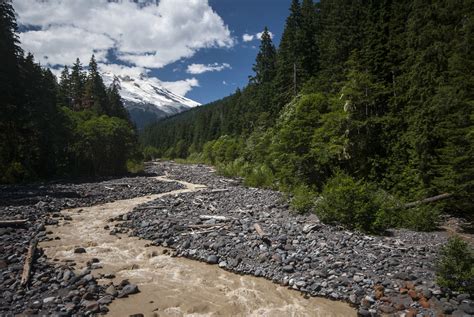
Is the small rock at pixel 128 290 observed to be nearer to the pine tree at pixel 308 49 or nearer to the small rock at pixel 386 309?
the small rock at pixel 386 309

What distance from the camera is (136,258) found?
10.8 meters

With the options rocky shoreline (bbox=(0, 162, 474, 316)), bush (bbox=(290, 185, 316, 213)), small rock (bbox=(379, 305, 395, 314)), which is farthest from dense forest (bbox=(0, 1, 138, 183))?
small rock (bbox=(379, 305, 395, 314))

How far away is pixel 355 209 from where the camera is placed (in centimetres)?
1273

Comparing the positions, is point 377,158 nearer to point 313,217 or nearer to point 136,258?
point 313,217

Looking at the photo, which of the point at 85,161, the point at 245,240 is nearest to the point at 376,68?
the point at 245,240

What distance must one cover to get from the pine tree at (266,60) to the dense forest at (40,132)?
930 inches

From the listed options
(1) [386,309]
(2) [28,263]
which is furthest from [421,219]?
(2) [28,263]

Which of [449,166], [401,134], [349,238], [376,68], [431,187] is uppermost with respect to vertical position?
A: [376,68]

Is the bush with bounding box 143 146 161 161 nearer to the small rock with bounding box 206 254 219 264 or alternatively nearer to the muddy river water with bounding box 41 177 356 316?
the muddy river water with bounding box 41 177 356 316

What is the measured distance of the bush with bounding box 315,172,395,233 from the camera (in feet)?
41.3

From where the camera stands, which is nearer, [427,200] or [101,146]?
[427,200]

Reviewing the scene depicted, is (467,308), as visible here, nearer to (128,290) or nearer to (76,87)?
(128,290)

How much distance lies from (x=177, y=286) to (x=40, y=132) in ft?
98.1

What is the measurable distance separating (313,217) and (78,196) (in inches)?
715
